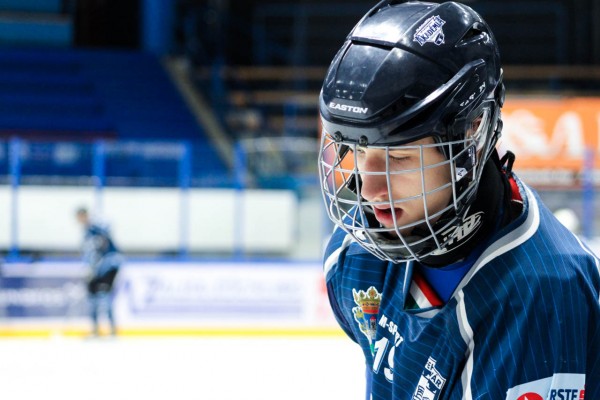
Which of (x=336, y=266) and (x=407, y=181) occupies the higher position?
(x=407, y=181)

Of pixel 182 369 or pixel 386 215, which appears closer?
pixel 386 215

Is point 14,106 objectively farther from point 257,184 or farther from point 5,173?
point 257,184

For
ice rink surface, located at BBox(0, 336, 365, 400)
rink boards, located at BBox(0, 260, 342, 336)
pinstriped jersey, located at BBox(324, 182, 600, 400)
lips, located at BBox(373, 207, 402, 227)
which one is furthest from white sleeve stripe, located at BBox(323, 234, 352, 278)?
rink boards, located at BBox(0, 260, 342, 336)

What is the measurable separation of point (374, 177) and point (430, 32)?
196 millimetres

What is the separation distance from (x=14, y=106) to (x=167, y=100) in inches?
90.6

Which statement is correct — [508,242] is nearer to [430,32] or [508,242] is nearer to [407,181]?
[407,181]

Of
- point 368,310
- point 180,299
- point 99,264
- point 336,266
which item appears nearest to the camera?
point 368,310

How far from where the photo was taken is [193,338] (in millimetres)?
7871

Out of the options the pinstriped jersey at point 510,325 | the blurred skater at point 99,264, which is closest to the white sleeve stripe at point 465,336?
the pinstriped jersey at point 510,325

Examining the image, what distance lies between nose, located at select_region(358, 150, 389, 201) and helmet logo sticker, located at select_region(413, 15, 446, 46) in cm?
15

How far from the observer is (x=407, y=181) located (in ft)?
3.48

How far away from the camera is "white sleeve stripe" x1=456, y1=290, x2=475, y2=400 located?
108cm

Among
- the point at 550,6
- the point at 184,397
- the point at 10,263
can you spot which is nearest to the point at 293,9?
the point at 550,6

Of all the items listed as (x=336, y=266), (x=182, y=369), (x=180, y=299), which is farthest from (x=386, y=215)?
(x=180, y=299)
